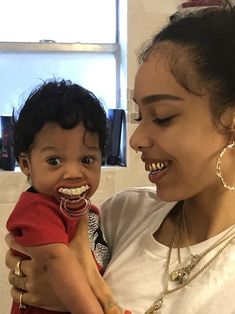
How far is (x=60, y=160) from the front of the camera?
114 cm

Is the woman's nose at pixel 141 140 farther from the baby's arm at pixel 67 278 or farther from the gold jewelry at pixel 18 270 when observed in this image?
the gold jewelry at pixel 18 270

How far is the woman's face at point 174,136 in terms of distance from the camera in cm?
102

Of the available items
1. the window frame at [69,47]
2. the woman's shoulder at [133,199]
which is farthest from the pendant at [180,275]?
the window frame at [69,47]

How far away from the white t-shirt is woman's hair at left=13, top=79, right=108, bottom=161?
0.16 m

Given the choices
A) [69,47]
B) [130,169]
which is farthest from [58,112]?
[69,47]

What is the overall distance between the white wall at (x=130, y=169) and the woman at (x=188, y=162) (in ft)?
3.75

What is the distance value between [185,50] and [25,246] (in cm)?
51

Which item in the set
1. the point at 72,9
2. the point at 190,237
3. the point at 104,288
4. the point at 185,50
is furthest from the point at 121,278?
the point at 72,9

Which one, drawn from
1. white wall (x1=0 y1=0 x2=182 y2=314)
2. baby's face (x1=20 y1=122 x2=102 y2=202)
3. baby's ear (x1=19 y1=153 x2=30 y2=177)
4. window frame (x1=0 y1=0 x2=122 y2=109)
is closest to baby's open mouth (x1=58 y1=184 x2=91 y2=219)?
baby's face (x1=20 y1=122 x2=102 y2=202)

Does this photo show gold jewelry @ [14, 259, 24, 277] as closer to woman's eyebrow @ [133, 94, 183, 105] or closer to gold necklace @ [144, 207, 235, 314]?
gold necklace @ [144, 207, 235, 314]

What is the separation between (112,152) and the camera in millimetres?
2424

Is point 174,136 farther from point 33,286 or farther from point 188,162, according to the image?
point 33,286

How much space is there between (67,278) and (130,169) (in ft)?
4.35

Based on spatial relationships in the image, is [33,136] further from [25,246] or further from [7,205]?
[7,205]
